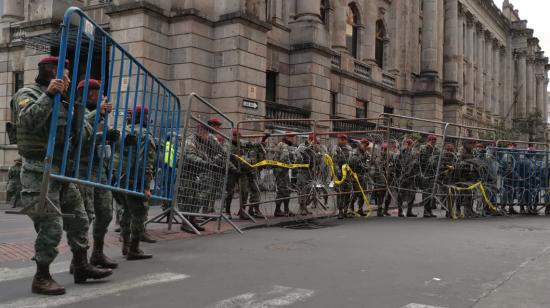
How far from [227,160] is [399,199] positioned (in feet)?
16.9

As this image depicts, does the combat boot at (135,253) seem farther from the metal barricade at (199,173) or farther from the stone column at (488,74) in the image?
the stone column at (488,74)

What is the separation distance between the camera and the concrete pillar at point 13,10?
25266mm

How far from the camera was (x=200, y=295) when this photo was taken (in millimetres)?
4891

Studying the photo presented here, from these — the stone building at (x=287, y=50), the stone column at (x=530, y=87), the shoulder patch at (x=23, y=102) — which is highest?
the stone column at (x=530, y=87)

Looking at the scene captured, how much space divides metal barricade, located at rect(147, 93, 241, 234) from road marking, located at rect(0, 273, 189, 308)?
248cm

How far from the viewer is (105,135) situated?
5355 millimetres

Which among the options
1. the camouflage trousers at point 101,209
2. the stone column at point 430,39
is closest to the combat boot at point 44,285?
the camouflage trousers at point 101,209

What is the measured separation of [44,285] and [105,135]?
1.57m

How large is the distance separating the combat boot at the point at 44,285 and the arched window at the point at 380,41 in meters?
30.2

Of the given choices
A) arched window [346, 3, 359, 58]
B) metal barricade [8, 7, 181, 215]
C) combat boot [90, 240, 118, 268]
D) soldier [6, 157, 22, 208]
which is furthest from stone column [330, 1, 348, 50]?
combat boot [90, 240, 118, 268]

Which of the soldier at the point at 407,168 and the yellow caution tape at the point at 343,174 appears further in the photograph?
the soldier at the point at 407,168

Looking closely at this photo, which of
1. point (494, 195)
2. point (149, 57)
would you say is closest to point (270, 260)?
point (494, 195)

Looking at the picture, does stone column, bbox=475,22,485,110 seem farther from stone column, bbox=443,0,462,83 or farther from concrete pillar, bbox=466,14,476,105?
stone column, bbox=443,0,462,83

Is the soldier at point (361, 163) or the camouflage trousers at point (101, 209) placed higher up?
the soldier at point (361, 163)
